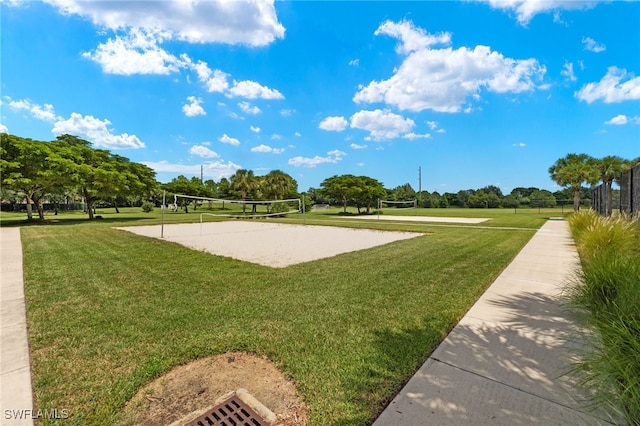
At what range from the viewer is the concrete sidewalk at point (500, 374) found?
6.81 feet

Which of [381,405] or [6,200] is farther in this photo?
[6,200]

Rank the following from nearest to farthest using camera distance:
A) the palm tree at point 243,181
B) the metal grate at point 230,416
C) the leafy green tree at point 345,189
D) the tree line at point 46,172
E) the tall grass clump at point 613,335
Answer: the tall grass clump at point 613,335
the metal grate at point 230,416
the tree line at point 46,172
the palm tree at point 243,181
the leafy green tree at point 345,189

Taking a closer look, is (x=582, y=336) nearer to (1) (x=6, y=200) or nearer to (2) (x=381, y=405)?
(2) (x=381, y=405)

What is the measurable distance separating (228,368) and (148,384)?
651mm

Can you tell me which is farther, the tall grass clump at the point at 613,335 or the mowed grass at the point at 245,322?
the mowed grass at the point at 245,322

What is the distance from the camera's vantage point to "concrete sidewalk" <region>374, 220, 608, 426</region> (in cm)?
208

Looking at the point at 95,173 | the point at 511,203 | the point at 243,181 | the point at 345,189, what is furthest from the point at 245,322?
the point at 511,203

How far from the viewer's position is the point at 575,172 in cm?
2492

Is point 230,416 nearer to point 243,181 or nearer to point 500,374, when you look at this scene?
point 500,374

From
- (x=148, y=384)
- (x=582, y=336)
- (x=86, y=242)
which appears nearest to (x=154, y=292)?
(x=148, y=384)

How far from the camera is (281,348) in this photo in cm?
301

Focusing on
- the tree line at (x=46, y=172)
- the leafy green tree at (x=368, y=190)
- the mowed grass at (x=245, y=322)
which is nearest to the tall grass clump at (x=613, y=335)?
the mowed grass at (x=245, y=322)

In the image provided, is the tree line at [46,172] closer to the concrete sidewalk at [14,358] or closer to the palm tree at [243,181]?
the palm tree at [243,181]

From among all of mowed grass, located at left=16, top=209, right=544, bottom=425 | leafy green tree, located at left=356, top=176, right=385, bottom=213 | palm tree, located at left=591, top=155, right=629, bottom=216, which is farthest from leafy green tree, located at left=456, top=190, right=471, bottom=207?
mowed grass, located at left=16, top=209, right=544, bottom=425
